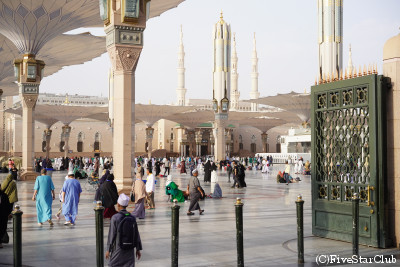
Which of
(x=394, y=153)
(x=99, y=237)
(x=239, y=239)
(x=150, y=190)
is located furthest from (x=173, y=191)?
(x=99, y=237)

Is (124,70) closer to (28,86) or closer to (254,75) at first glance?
(28,86)

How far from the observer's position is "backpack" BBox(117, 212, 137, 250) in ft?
13.5

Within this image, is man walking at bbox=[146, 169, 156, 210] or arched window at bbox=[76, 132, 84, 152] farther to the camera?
arched window at bbox=[76, 132, 84, 152]

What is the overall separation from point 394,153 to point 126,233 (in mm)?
3548

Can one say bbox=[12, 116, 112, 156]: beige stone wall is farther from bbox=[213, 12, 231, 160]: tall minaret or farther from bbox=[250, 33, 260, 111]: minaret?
bbox=[213, 12, 231, 160]: tall minaret

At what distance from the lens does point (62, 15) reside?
16984mm

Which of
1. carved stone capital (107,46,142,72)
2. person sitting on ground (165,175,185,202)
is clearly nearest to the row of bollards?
carved stone capital (107,46,142,72)

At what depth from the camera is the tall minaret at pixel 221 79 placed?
34.1 m

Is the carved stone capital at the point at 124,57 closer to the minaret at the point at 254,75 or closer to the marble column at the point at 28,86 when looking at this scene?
the marble column at the point at 28,86

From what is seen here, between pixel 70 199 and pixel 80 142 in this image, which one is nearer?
pixel 70 199

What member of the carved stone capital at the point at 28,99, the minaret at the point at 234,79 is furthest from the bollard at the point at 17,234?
the minaret at the point at 234,79

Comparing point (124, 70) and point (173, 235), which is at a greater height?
point (124, 70)

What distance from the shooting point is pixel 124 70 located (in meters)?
10.0

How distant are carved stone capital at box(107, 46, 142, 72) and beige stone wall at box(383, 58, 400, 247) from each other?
219 inches
